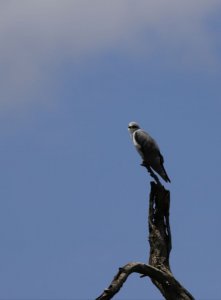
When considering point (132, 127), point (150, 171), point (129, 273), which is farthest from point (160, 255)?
point (132, 127)

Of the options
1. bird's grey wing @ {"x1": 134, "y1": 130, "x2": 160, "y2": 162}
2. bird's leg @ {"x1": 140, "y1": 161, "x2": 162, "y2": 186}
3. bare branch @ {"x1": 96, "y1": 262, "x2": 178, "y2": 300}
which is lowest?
bare branch @ {"x1": 96, "y1": 262, "x2": 178, "y2": 300}

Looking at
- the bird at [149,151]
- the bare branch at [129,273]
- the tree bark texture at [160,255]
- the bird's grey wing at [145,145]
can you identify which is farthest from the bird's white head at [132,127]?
the bare branch at [129,273]

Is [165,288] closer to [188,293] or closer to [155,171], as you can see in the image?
[188,293]

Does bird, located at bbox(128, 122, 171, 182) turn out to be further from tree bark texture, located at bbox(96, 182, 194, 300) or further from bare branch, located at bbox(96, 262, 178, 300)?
bare branch, located at bbox(96, 262, 178, 300)

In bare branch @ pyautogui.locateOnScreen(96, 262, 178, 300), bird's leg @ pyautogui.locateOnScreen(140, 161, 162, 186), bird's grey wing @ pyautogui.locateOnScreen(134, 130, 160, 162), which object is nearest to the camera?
bare branch @ pyautogui.locateOnScreen(96, 262, 178, 300)

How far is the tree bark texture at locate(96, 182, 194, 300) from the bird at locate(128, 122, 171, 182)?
2.70 meters

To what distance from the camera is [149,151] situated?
77.4 feet

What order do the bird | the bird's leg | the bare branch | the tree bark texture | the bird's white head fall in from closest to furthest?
the bare branch
the tree bark texture
the bird's leg
the bird
the bird's white head

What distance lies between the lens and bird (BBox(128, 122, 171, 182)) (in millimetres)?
23122

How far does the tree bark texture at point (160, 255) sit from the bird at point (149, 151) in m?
2.70

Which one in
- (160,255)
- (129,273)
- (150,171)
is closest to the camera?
(129,273)

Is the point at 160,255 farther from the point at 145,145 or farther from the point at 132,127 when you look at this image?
the point at 132,127

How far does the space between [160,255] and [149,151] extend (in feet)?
14.0

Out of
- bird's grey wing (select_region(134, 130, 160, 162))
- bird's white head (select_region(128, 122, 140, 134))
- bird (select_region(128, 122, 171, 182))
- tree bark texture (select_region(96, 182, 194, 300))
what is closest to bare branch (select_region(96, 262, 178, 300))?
tree bark texture (select_region(96, 182, 194, 300))
